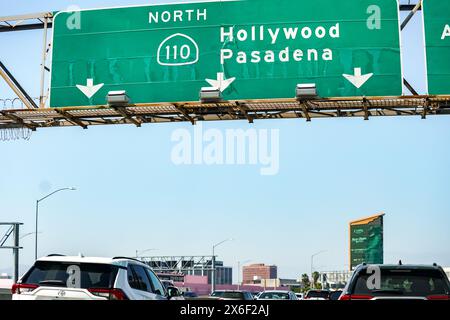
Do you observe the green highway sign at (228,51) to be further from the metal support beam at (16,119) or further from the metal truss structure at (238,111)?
the metal support beam at (16,119)

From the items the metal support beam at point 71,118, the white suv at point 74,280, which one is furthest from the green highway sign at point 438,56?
the white suv at point 74,280

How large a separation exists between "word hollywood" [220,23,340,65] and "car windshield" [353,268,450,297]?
8.91 metres

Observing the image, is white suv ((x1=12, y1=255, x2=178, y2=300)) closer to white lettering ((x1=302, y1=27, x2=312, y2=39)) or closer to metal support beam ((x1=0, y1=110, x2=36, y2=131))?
white lettering ((x1=302, y1=27, x2=312, y2=39))

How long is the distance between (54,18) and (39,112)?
2665 millimetres

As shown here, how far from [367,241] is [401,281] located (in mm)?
64977

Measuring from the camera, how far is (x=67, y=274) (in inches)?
501

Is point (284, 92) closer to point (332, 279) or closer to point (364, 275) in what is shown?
point (364, 275)

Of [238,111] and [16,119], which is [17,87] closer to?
[16,119]

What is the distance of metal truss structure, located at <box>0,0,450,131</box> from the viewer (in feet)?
64.1

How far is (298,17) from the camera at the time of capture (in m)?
19.5

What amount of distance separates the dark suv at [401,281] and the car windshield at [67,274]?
3.98 meters

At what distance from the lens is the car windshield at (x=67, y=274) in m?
12.7
